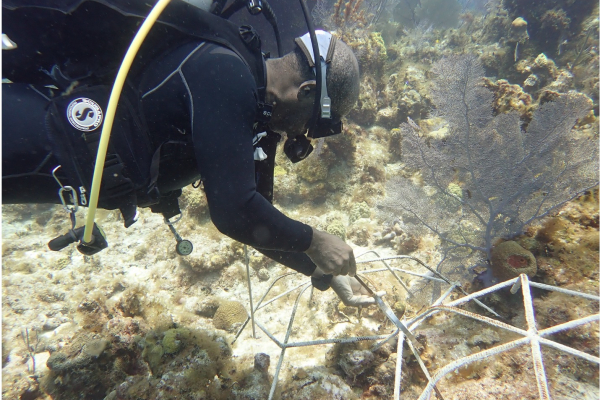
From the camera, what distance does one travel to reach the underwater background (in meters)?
2.17

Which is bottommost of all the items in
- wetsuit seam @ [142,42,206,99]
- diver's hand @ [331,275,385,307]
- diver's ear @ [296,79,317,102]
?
diver's hand @ [331,275,385,307]

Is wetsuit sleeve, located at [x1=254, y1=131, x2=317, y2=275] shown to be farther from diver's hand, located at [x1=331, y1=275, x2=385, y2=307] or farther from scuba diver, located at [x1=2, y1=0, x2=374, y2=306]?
scuba diver, located at [x1=2, y1=0, x2=374, y2=306]

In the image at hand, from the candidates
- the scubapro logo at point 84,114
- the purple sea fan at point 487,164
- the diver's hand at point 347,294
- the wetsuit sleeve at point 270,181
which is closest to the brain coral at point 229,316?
the wetsuit sleeve at point 270,181

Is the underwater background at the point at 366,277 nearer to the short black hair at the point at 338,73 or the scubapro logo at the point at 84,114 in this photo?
the short black hair at the point at 338,73

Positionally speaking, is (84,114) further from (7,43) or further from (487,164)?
(487,164)

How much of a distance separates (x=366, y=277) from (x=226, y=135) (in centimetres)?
265

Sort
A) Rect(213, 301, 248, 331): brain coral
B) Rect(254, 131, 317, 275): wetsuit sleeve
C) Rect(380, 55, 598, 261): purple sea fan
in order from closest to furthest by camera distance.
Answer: Rect(254, 131, 317, 275): wetsuit sleeve, Rect(380, 55, 598, 261): purple sea fan, Rect(213, 301, 248, 331): brain coral

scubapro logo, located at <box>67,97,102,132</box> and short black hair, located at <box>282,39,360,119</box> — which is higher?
short black hair, located at <box>282,39,360,119</box>

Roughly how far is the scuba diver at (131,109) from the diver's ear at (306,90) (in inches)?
0.8

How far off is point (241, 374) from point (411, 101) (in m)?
7.16

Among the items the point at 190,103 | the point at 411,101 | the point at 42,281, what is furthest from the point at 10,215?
the point at 411,101

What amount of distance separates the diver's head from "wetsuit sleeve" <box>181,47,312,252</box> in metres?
0.38

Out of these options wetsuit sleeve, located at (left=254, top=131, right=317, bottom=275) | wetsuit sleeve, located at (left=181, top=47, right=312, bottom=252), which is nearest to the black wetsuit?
wetsuit sleeve, located at (left=181, top=47, right=312, bottom=252)

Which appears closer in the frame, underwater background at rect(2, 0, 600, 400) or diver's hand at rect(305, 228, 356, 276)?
diver's hand at rect(305, 228, 356, 276)
